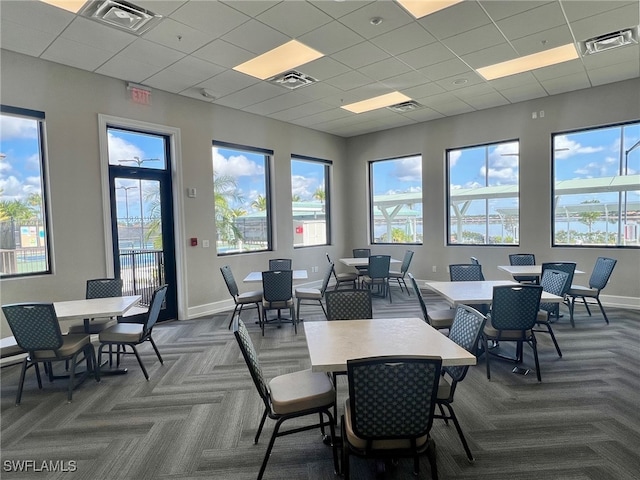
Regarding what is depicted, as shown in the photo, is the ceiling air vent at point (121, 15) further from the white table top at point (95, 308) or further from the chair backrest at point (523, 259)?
the chair backrest at point (523, 259)

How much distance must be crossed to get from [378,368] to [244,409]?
1.81m

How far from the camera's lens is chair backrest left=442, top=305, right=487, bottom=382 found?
2.20 m

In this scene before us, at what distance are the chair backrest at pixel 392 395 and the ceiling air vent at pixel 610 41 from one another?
488 cm

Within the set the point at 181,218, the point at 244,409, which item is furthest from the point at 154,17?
the point at 244,409

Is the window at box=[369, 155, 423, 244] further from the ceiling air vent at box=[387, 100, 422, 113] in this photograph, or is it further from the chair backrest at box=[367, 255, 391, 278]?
the chair backrest at box=[367, 255, 391, 278]

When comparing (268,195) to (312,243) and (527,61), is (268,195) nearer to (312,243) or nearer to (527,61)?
(312,243)

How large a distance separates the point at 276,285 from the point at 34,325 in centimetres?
262

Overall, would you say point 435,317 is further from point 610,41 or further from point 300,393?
point 610,41

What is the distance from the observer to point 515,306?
3.30 meters

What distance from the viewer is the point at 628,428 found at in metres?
2.56

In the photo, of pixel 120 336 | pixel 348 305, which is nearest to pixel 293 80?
pixel 348 305

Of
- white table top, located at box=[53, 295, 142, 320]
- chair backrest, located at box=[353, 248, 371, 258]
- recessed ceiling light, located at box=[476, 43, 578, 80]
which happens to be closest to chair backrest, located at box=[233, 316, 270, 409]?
white table top, located at box=[53, 295, 142, 320]

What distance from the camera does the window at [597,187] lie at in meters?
5.80

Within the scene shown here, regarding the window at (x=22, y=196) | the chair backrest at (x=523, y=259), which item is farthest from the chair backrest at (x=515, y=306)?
the window at (x=22, y=196)
